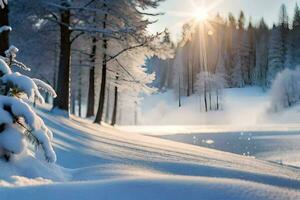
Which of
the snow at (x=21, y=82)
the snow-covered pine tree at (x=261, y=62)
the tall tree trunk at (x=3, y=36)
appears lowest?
the snow at (x=21, y=82)

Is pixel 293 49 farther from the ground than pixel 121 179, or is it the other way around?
pixel 293 49

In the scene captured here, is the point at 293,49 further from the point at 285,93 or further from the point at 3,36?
the point at 3,36

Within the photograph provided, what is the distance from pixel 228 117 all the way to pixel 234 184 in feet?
229

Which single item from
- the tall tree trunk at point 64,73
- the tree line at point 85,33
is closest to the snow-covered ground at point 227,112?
the tree line at point 85,33

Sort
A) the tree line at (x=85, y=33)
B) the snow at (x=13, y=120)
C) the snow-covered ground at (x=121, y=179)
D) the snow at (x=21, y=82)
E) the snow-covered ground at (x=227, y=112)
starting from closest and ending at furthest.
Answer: the snow-covered ground at (x=121, y=179)
the snow at (x=13, y=120)
the snow at (x=21, y=82)
the tree line at (x=85, y=33)
the snow-covered ground at (x=227, y=112)

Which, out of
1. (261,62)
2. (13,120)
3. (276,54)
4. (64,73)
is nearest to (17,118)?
(13,120)

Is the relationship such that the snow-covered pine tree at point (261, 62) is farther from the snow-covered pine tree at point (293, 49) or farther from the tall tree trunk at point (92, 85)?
the tall tree trunk at point (92, 85)

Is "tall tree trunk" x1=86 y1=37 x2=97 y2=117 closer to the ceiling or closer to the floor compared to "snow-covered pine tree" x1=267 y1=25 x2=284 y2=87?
closer to the floor

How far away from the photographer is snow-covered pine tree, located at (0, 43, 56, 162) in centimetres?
607

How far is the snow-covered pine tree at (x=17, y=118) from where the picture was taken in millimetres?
6070

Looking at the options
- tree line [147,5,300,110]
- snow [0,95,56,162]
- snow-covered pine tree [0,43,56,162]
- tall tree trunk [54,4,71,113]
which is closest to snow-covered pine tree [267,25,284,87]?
tree line [147,5,300,110]

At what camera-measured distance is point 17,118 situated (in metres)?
6.27

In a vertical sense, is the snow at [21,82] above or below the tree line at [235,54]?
below

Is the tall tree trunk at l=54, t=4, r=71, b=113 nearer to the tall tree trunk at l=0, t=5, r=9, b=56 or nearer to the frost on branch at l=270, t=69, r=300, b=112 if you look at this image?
the tall tree trunk at l=0, t=5, r=9, b=56
